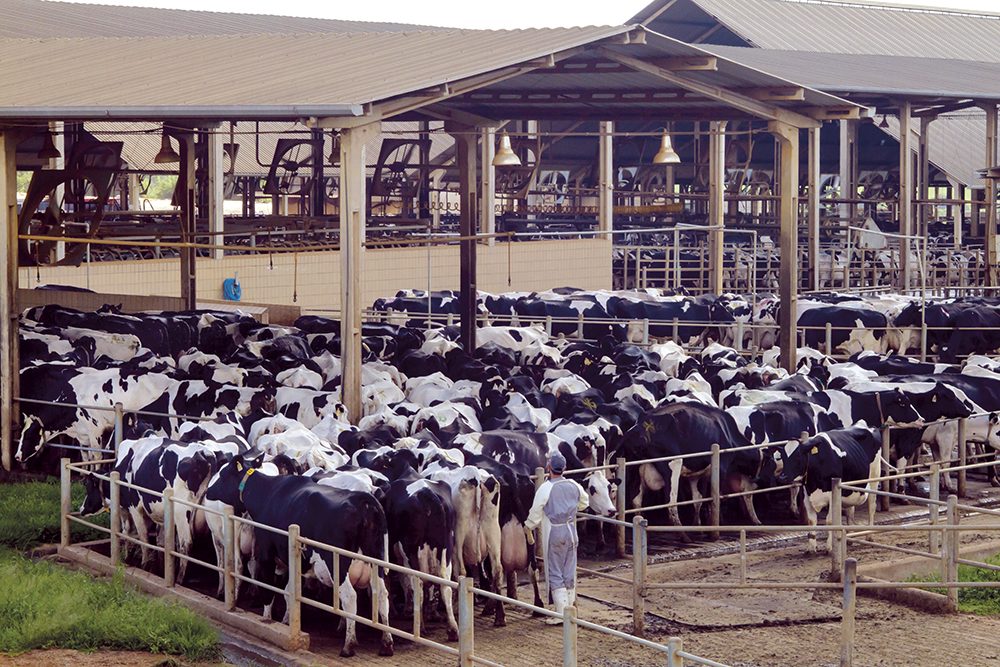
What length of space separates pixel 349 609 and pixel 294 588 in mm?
431

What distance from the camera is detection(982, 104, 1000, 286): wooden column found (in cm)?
3206

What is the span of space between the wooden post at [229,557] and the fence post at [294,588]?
2.57ft

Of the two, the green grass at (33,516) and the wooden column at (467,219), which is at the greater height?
the wooden column at (467,219)

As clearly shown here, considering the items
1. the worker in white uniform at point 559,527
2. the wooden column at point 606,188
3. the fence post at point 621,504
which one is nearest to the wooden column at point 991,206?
the wooden column at point 606,188

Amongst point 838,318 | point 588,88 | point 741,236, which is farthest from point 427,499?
point 741,236

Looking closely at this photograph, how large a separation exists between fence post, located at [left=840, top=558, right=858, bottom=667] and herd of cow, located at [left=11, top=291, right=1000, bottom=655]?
2774 millimetres

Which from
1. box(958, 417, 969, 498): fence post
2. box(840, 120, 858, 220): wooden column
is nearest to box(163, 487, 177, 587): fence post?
box(958, 417, 969, 498): fence post

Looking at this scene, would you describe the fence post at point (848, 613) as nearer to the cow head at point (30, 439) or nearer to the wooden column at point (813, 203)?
the cow head at point (30, 439)

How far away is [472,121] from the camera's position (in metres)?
22.5

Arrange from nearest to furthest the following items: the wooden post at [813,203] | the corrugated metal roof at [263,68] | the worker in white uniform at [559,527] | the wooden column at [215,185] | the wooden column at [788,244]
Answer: the worker in white uniform at [559,527]
the corrugated metal roof at [263,68]
the wooden column at [788,244]
the wooden post at [813,203]
the wooden column at [215,185]

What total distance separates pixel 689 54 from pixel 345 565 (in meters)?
9.14

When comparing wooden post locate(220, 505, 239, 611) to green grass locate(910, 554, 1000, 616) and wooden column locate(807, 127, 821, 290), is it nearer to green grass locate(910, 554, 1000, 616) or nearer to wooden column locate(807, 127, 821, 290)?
green grass locate(910, 554, 1000, 616)

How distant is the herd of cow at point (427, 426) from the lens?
1164 centimetres

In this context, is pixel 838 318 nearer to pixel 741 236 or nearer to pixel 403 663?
pixel 403 663
